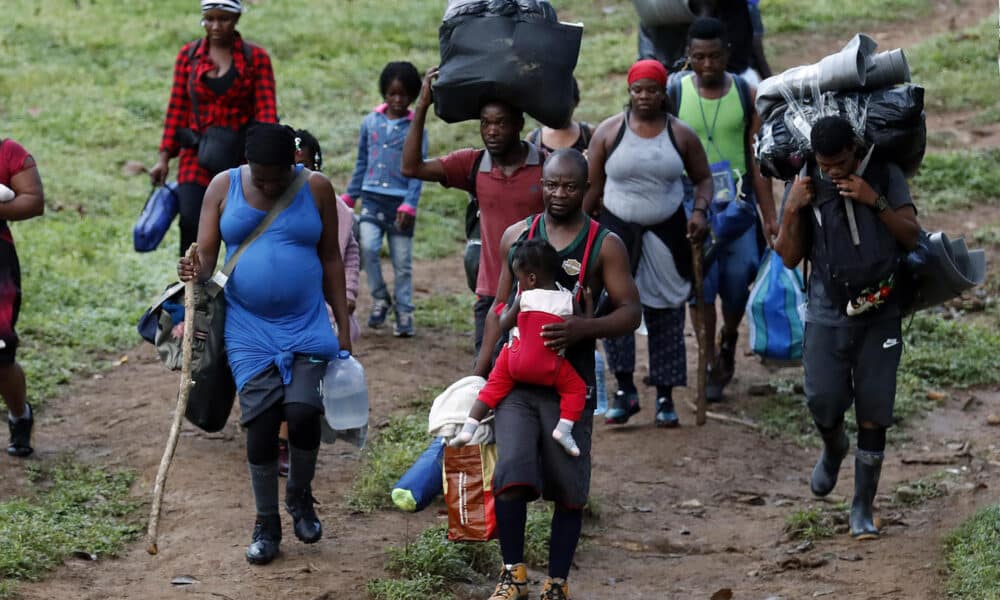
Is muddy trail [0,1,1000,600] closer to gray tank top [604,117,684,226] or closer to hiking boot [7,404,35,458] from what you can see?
hiking boot [7,404,35,458]

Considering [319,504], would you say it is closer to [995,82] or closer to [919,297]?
[919,297]

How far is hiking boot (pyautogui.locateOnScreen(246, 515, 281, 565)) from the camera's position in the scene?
5938 mm

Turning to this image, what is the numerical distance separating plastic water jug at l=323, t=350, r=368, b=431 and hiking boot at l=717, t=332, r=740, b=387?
367 centimetres

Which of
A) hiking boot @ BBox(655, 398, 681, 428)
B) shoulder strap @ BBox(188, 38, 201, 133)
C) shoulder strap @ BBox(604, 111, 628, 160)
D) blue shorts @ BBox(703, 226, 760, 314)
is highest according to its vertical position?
shoulder strap @ BBox(188, 38, 201, 133)

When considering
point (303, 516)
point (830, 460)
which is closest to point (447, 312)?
point (830, 460)

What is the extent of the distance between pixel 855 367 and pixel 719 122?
8.07 feet

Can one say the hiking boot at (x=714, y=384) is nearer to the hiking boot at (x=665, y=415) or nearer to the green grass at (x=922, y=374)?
the green grass at (x=922, y=374)

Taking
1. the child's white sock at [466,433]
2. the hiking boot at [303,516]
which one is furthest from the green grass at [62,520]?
the child's white sock at [466,433]

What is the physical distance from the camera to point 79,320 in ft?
33.5

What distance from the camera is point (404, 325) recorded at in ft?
33.1

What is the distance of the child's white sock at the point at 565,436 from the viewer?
535 centimetres

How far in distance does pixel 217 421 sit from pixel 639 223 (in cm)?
291

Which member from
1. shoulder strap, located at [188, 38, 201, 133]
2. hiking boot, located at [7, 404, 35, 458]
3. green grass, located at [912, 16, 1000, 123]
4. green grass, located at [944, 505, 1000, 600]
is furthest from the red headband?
green grass, located at [912, 16, 1000, 123]

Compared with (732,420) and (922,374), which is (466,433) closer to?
(732,420)
